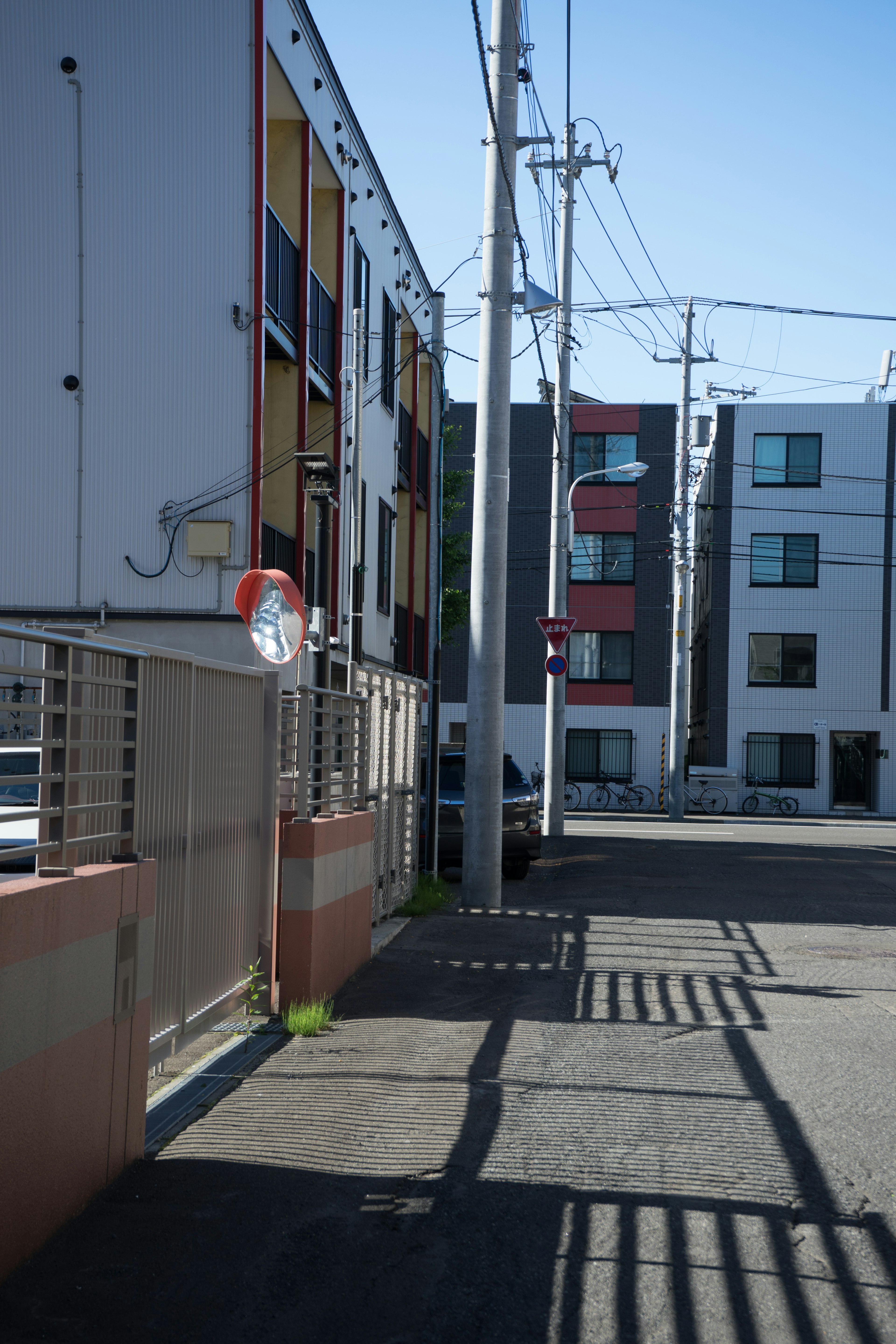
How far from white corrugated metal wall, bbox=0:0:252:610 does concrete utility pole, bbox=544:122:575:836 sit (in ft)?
30.1

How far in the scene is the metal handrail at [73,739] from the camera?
13.0 feet

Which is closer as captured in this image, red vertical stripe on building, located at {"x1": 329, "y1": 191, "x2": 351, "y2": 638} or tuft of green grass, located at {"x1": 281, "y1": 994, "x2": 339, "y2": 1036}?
tuft of green grass, located at {"x1": 281, "y1": 994, "x2": 339, "y2": 1036}

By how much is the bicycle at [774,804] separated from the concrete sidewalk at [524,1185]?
29.9 m

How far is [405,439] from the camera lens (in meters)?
26.4

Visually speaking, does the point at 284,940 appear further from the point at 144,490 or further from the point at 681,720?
the point at 681,720

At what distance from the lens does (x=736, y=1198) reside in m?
4.44

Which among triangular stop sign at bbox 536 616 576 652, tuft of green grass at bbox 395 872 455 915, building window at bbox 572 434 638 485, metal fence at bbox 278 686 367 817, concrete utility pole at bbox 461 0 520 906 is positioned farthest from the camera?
building window at bbox 572 434 638 485

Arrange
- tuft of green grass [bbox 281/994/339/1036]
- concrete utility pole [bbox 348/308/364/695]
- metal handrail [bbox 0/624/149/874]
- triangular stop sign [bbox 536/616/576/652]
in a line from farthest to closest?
triangular stop sign [bbox 536/616/576/652], concrete utility pole [bbox 348/308/364/695], tuft of green grass [bbox 281/994/339/1036], metal handrail [bbox 0/624/149/874]

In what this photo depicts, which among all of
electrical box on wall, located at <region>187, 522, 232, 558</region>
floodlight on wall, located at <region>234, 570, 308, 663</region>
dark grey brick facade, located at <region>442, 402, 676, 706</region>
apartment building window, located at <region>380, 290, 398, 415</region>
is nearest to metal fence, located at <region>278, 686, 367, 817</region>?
floodlight on wall, located at <region>234, 570, 308, 663</region>

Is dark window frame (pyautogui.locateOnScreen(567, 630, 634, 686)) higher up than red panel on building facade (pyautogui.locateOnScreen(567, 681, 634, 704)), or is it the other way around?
dark window frame (pyautogui.locateOnScreen(567, 630, 634, 686))

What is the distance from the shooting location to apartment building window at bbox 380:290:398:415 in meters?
22.6

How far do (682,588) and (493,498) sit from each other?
771 inches

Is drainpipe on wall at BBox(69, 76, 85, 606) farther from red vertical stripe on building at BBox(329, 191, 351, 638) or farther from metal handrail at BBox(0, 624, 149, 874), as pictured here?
metal handrail at BBox(0, 624, 149, 874)

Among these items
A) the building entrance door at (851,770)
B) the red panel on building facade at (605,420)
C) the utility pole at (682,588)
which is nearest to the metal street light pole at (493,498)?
the utility pole at (682,588)
